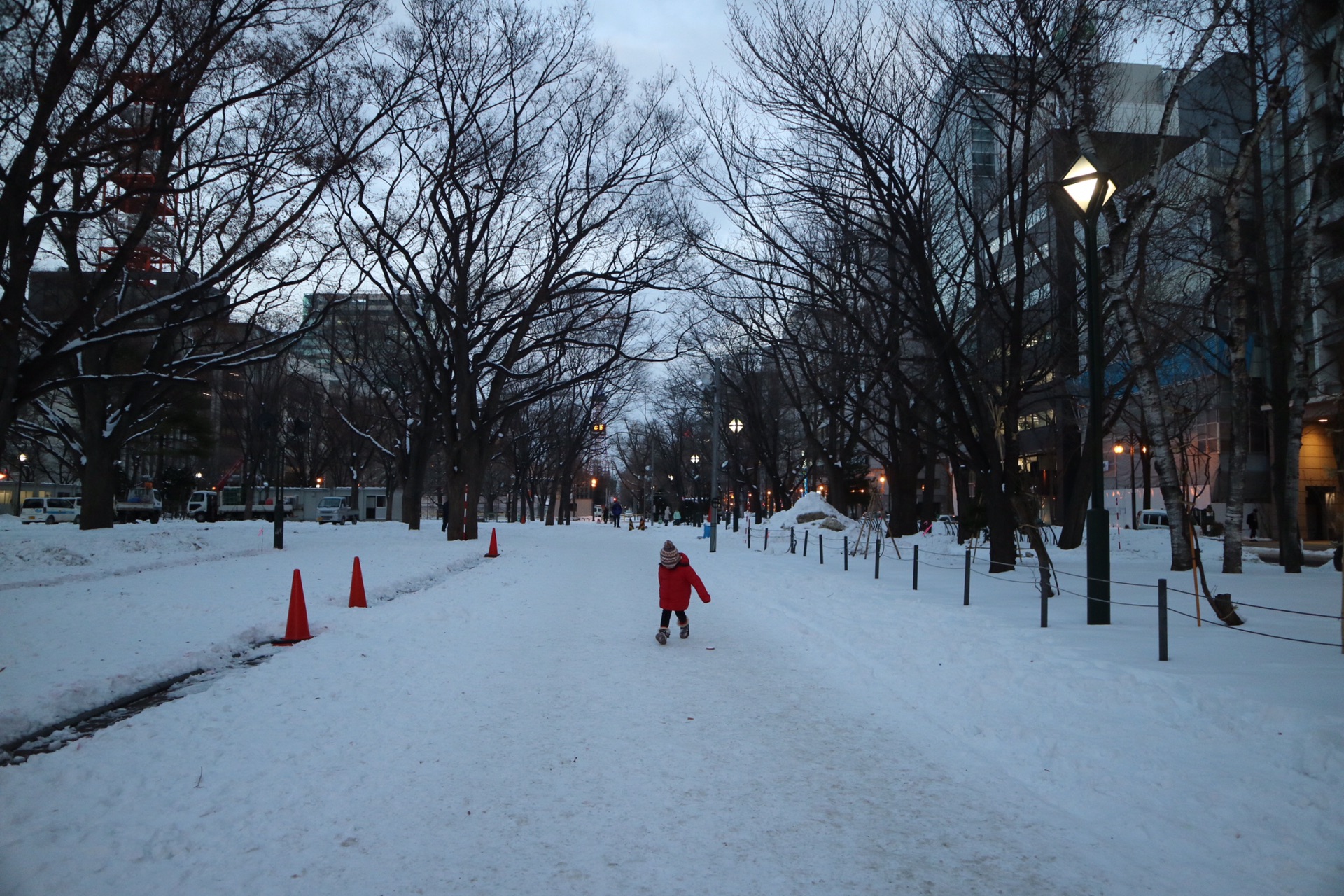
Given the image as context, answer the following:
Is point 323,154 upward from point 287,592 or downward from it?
upward

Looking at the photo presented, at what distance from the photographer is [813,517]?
33.8 m

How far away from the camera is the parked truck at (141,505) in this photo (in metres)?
48.2

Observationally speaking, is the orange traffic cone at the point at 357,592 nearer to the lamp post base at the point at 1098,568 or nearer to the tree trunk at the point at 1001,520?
the lamp post base at the point at 1098,568

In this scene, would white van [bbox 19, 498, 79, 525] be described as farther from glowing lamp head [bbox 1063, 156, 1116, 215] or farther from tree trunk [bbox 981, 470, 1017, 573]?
glowing lamp head [bbox 1063, 156, 1116, 215]

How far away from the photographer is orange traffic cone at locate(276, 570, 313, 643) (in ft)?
34.2

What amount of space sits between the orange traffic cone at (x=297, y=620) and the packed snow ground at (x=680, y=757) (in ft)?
0.98

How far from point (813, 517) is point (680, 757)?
92.4 feet

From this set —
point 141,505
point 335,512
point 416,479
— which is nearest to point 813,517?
point 416,479

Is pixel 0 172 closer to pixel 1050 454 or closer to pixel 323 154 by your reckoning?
pixel 323 154

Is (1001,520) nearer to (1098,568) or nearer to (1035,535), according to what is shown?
(1035,535)

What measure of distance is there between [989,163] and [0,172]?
19.1m

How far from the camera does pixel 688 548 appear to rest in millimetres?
33656

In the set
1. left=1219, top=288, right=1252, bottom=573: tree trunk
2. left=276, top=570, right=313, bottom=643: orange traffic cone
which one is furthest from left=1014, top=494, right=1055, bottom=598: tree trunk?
left=276, top=570, right=313, bottom=643: orange traffic cone

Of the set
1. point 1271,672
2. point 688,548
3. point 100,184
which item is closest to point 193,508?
point 688,548
